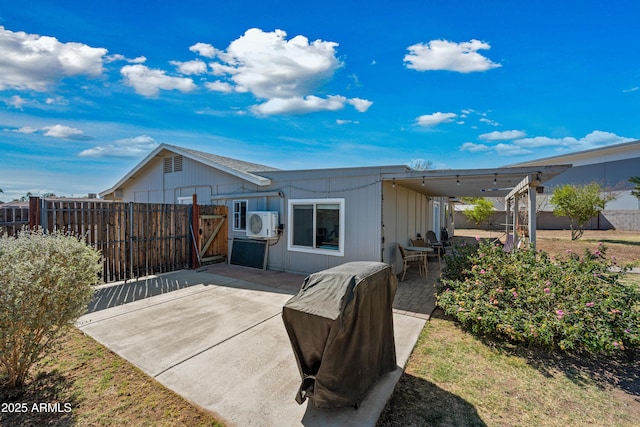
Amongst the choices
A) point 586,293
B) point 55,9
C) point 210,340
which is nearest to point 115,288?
point 210,340

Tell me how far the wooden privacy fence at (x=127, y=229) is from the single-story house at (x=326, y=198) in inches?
57.3

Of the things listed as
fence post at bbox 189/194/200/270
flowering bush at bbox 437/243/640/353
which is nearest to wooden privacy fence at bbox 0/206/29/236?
fence post at bbox 189/194/200/270

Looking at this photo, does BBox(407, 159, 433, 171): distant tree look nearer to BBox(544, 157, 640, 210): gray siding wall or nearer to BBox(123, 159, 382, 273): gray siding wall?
BBox(544, 157, 640, 210): gray siding wall

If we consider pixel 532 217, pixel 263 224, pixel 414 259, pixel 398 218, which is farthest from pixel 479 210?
pixel 263 224

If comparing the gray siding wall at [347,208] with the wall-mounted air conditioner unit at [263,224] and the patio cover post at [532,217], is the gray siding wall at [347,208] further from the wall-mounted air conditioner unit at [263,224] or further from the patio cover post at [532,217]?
the patio cover post at [532,217]

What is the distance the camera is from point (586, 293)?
11.8ft

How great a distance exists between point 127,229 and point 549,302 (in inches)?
329

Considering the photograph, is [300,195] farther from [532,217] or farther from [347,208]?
[532,217]

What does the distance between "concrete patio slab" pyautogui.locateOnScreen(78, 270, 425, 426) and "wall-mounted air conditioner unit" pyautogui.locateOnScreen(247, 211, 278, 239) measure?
2.18 metres

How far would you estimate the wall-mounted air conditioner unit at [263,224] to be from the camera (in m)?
7.67

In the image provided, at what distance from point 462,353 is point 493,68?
30.3 feet

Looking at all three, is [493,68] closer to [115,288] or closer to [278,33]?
[278,33]

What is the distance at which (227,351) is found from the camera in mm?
3465

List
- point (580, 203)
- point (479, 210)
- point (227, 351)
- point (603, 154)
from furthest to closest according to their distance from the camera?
1. point (603, 154)
2. point (479, 210)
3. point (580, 203)
4. point (227, 351)
